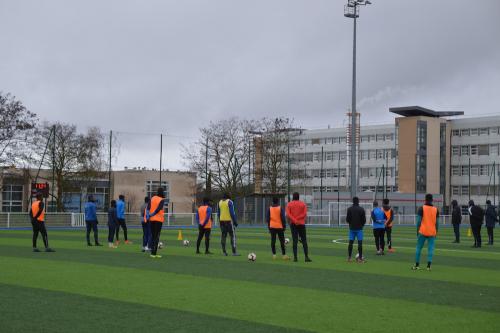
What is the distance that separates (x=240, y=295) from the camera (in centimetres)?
1231

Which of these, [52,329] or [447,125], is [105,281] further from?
[447,125]

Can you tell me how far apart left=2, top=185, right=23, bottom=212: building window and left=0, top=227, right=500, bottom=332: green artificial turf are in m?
68.8

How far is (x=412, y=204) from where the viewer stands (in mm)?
91312

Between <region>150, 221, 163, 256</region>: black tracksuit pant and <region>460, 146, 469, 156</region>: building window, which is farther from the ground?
<region>460, 146, 469, 156</region>: building window

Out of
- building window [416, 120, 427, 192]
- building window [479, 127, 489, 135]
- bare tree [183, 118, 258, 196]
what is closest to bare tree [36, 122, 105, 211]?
bare tree [183, 118, 258, 196]

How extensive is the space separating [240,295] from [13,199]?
8013 cm

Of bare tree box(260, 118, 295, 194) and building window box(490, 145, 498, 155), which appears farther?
building window box(490, 145, 498, 155)

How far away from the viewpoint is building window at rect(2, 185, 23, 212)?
85.8 meters

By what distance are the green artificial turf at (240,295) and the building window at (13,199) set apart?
6885 cm

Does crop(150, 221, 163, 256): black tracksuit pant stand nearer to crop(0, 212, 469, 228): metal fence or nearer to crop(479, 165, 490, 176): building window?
crop(0, 212, 469, 228): metal fence

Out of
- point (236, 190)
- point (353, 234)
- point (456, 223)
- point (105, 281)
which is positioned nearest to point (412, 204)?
point (236, 190)

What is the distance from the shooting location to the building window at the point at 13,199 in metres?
85.8

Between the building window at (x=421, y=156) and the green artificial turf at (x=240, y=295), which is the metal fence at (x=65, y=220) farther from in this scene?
the building window at (x=421, y=156)

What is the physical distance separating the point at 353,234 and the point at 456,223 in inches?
549
